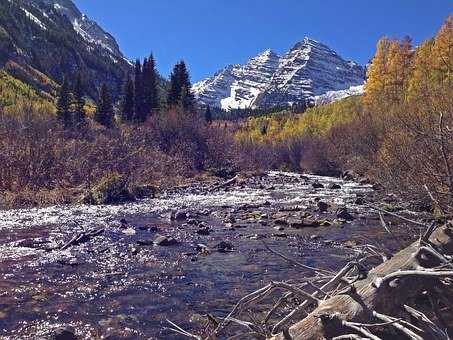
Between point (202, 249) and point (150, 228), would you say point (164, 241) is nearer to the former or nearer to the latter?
point (202, 249)

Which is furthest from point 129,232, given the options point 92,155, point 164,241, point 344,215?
point 92,155

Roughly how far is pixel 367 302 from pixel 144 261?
10241 millimetres

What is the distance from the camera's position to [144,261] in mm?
13773

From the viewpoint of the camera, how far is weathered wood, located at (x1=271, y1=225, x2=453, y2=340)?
168 inches

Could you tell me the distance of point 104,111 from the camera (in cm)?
6825

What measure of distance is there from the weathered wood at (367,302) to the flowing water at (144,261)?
66.2 inches

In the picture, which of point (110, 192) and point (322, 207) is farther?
point (110, 192)

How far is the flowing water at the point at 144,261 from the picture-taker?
930 cm

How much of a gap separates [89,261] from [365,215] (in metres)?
13.7

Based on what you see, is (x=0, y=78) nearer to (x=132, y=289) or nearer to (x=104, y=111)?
(x=104, y=111)

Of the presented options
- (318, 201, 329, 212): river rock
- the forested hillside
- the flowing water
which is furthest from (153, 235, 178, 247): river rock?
(318, 201, 329, 212): river rock

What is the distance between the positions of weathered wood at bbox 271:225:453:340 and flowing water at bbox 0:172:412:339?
5.52ft

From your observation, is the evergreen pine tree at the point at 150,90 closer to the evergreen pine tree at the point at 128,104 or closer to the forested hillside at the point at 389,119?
the evergreen pine tree at the point at 128,104

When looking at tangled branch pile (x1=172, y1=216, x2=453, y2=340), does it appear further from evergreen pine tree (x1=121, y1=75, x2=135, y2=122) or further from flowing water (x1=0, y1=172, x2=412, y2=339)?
evergreen pine tree (x1=121, y1=75, x2=135, y2=122)
